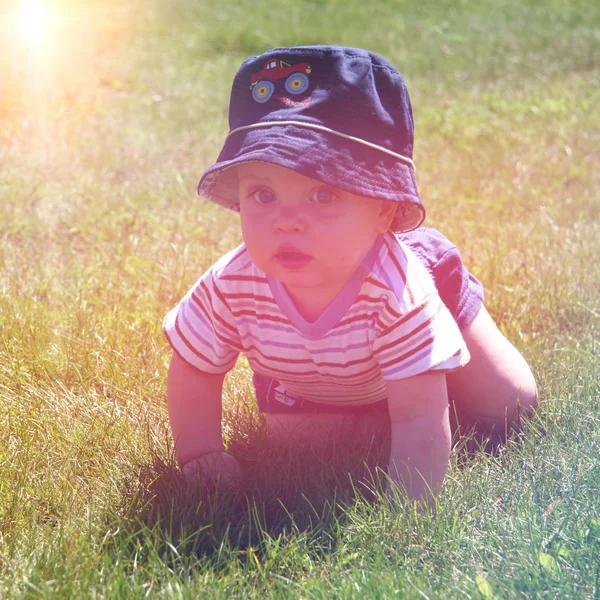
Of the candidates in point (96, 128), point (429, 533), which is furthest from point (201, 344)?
point (96, 128)

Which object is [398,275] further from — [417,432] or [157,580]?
[157,580]

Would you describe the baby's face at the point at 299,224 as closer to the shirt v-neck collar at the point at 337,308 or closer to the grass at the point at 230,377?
the shirt v-neck collar at the point at 337,308

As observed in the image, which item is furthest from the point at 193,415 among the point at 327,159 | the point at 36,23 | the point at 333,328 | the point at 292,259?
the point at 36,23

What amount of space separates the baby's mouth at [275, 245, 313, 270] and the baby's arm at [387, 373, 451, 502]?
38cm

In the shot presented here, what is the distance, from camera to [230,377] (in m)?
2.98

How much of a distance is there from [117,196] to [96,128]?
4.56 ft

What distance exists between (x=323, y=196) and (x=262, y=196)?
150 millimetres

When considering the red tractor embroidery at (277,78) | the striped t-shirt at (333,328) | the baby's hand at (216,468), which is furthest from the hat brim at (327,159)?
the baby's hand at (216,468)

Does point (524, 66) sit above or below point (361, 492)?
above

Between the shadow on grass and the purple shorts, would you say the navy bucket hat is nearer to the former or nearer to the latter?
the purple shorts

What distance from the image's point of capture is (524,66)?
26.5 ft

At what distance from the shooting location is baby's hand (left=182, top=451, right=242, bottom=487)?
2.28 m

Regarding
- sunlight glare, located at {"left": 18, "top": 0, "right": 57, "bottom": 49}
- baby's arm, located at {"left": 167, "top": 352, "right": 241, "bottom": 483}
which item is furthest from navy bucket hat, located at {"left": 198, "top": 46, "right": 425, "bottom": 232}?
sunlight glare, located at {"left": 18, "top": 0, "right": 57, "bottom": 49}

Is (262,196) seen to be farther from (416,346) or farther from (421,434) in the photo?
(421,434)
